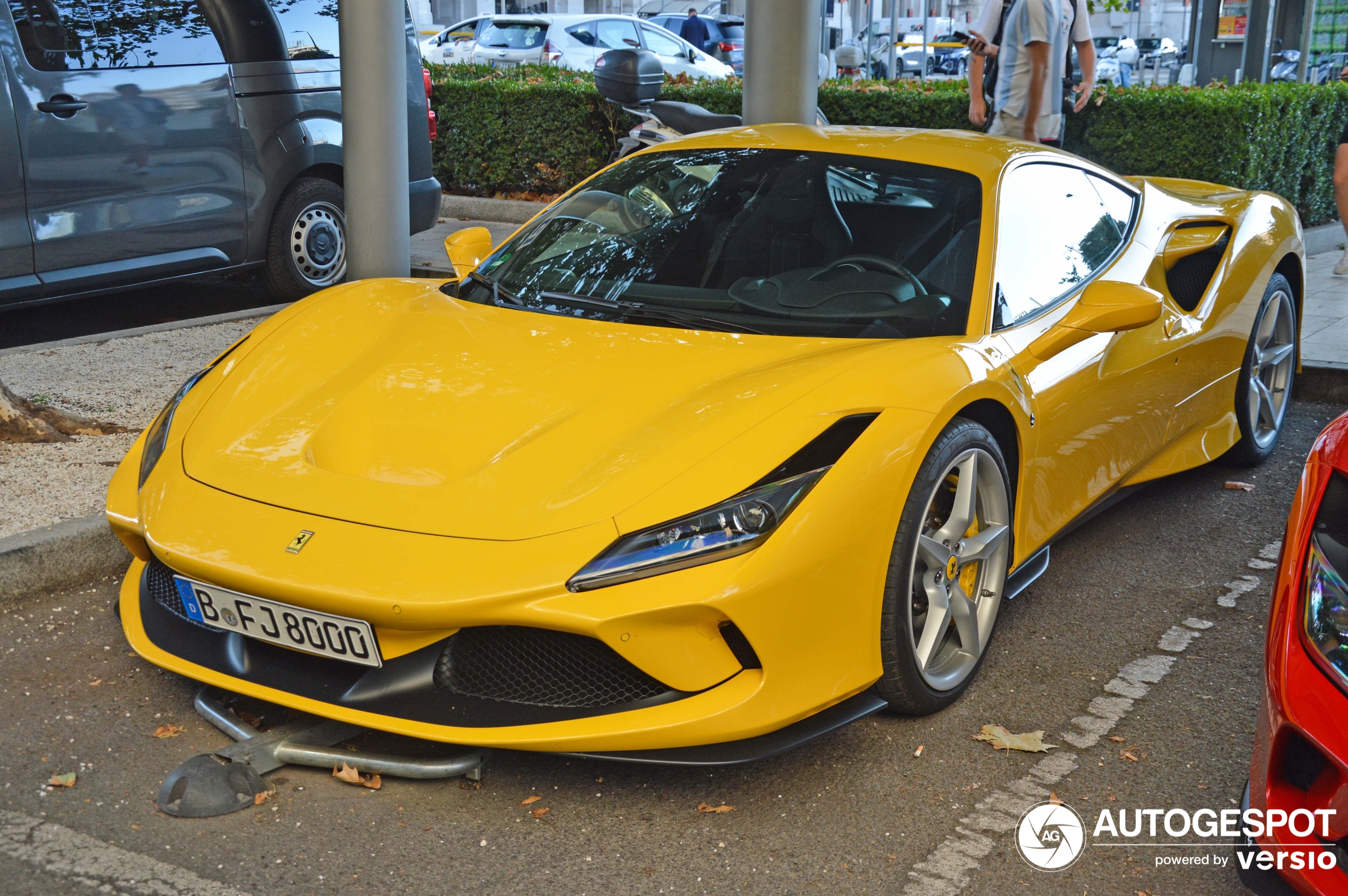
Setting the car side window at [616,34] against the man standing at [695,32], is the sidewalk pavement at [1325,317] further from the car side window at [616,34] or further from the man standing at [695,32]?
the man standing at [695,32]

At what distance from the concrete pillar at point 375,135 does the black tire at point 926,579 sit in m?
3.41

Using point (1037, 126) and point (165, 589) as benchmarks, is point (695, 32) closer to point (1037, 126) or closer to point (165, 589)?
point (1037, 126)

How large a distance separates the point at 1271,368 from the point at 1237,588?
1.49 meters

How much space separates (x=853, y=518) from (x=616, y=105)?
337 inches

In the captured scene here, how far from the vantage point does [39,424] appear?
15.0 feet

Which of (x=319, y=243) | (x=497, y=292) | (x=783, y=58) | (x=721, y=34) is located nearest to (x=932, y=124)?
(x=783, y=58)

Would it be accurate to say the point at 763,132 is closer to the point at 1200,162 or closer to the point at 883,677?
the point at 883,677

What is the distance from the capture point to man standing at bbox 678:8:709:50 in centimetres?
2500

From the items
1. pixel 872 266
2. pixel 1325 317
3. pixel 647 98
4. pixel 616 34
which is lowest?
pixel 1325 317

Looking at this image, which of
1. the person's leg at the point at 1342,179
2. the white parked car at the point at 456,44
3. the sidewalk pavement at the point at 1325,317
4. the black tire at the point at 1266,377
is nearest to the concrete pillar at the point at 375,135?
the black tire at the point at 1266,377

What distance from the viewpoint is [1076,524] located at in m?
3.66

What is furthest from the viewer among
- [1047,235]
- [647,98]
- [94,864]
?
[647,98]

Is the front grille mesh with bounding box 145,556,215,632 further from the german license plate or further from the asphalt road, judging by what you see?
the asphalt road

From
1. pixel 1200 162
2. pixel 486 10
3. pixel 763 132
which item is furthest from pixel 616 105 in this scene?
pixel 486 10
